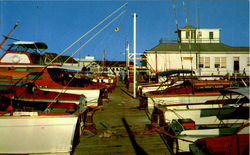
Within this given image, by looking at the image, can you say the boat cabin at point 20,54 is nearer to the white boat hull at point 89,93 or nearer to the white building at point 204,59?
the white boat hull at point 89,93

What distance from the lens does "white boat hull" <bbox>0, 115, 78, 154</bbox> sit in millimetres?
5500

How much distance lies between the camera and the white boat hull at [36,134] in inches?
217

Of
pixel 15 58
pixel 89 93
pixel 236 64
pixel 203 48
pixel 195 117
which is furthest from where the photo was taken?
pixel 203 48

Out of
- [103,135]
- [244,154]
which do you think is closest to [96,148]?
[103,135]

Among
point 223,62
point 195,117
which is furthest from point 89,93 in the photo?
point 223,62

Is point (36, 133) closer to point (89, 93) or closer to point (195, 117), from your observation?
point (89, 93)

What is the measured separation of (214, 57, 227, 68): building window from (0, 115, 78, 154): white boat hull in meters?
24.9

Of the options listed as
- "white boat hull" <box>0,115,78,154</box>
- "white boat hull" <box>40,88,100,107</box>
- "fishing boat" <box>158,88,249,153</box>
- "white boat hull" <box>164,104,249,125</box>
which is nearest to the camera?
"white boat hull" <box>0,115,78,154</box>

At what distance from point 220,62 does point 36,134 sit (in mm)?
26215

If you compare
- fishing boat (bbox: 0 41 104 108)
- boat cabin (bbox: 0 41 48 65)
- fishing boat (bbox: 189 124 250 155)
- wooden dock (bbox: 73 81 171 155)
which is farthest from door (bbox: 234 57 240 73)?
boat cabin (bbox: 0 41 48 65)

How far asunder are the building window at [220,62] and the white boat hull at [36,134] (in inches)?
981

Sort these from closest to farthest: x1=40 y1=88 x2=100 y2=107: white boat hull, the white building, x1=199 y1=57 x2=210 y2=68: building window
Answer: x1=40 y1=88 x2=100 y2=107: white boat hull < the white building < x1=199 y1=57 x2=210 y2=68: building window

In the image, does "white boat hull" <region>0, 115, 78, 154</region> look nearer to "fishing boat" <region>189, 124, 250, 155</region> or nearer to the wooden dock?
the wooden dock

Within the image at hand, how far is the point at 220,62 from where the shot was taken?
2544cm
